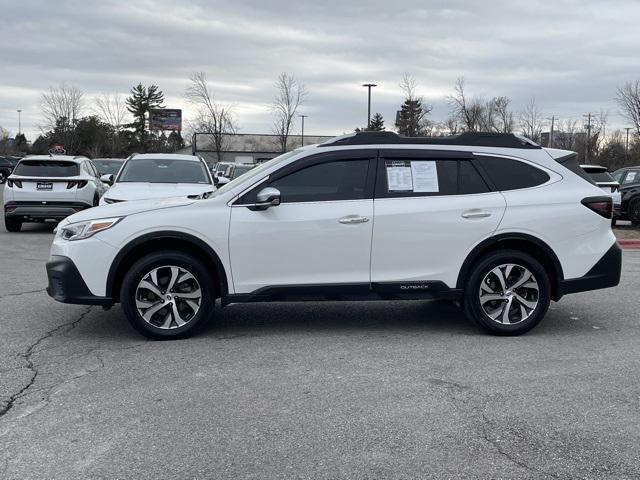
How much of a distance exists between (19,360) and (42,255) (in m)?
6.59

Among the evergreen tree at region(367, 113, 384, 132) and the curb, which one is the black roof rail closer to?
the curb

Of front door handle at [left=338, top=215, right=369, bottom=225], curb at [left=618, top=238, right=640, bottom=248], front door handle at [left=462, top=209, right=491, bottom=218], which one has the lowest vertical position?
curb at [left=618, top=238, right=640, bottom=248]

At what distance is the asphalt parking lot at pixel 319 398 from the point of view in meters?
3.60

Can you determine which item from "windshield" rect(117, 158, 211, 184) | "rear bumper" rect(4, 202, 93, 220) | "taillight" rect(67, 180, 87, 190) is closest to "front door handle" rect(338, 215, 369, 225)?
"windshield" rect(117, 158, 211, 184)

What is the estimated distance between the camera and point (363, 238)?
595 cm

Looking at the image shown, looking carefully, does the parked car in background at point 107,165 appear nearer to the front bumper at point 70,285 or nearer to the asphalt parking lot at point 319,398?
the asphalt parking lot at point 319,398

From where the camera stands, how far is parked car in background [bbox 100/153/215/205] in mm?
10938

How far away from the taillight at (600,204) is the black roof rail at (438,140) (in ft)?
2.40

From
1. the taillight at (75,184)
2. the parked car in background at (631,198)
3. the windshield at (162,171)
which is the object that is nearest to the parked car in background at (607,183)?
the parked car in background at (631,198)

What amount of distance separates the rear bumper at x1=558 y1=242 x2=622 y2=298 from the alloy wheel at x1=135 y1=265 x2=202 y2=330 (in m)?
3.38

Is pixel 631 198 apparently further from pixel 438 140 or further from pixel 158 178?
pixel 438 140

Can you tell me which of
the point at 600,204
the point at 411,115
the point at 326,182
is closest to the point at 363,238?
the point at 326,182

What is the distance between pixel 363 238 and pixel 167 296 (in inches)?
70.9

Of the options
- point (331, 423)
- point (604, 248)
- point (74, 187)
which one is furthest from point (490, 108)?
point (331, 423)
